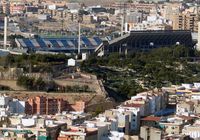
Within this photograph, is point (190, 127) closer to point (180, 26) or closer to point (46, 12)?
point (180, 26)

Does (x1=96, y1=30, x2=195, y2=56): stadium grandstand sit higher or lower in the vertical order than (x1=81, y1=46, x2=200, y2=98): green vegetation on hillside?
lower

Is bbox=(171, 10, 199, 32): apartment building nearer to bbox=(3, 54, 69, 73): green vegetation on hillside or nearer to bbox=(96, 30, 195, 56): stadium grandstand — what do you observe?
bbox=(96, 30, 195, 56): stadium grandstand

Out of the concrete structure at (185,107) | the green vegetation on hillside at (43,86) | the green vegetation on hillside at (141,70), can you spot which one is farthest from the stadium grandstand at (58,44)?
the concrete structure at (185,107)

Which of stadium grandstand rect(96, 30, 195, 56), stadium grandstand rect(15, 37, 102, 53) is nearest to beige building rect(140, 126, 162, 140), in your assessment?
Answer: stadium grandstand rect(15, 37, 102, 53)

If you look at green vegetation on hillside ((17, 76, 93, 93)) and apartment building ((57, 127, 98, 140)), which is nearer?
apartment building ((57, 127, 98, 140))

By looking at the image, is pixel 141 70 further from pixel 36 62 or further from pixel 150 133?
pixel 150 133
